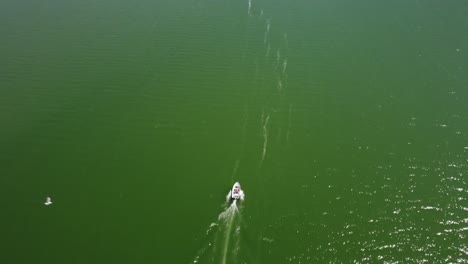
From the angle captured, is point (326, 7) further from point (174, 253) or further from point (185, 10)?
point (174, 253)

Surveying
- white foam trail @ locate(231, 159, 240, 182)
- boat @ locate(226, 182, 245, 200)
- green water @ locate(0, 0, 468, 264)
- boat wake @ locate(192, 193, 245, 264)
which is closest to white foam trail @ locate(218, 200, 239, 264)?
boat wake @ locate(192, 193, 245, 264)

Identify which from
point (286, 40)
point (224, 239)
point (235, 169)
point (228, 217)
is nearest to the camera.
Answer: point (224, 239)

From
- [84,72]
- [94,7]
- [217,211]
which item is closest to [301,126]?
[217,211]

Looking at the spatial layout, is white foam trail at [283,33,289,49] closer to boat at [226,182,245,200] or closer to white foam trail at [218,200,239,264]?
boat at [226,182,245,200]

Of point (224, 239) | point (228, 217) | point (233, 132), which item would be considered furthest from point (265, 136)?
point (224, 239)

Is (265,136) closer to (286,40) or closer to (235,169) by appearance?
(235,169)
